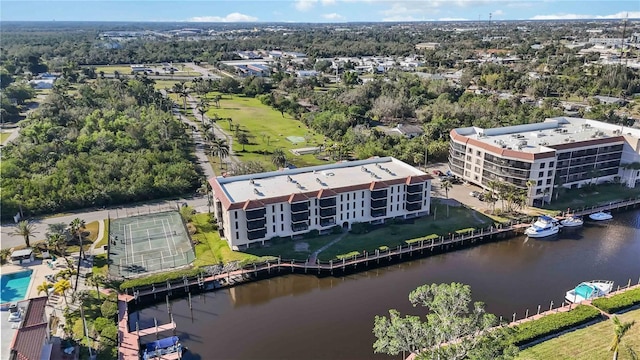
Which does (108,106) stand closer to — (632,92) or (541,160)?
(541,160)

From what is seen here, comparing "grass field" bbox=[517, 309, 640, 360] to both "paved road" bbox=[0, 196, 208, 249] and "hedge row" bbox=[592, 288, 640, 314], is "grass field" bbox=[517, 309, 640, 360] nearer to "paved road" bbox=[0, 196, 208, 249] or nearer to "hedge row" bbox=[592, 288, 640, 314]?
"hedge row" bbox=[592, 288, 640, 314]

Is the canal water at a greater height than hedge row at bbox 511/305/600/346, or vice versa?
hedge row at bbox 511/305/600/346

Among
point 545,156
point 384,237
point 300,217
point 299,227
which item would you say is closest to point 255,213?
point 300,217

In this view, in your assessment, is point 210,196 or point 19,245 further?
point 210,196

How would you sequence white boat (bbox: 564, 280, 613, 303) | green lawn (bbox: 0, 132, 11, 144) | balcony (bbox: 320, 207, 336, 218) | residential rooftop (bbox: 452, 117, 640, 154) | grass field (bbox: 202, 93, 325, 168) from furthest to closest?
1. green lawn (bbox: 0, 132, 11, 144)
2. grass field (bbox: 202, 93, 325, 168)
3. residential rooftop (bbox: 452, 117, 640, 154)
4. balcony (bbox: 320, 207, 336, 218)
5. white boat (bbox: 564, 280, 613, 303)

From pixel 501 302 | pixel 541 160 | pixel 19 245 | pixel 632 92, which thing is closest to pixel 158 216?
pixel 19 245

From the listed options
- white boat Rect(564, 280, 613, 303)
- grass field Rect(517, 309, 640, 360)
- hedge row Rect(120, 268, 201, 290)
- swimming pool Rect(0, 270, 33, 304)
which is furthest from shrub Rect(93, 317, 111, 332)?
white boat Rect(564, 280, 613, 303)
